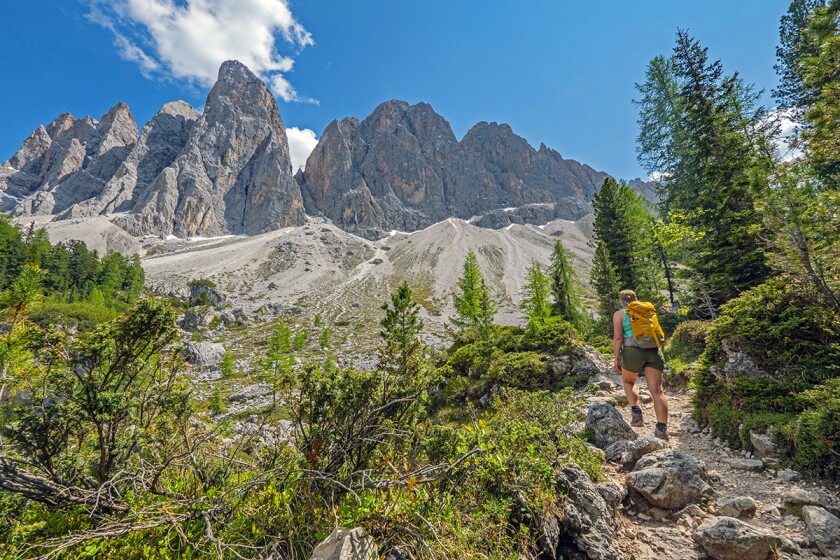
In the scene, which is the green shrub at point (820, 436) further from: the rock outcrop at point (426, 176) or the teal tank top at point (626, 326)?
the rock outcrop at point (426, 176)

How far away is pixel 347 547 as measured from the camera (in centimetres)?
226

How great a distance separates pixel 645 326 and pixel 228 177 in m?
186

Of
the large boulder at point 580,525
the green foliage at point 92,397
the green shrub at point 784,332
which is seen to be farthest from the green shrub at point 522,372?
the green foliage at point 92,397

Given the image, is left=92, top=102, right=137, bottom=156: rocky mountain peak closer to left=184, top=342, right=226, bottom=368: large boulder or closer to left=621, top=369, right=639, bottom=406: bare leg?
left=184, top=342, right=226, bottom=368: large boulder

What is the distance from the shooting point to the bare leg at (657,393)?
6098mm

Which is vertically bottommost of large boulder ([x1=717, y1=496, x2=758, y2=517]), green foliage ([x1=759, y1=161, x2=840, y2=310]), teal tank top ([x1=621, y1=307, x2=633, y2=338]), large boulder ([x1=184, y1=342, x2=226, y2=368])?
large boulder ([x1=184, y1=342, x2=226, y2=368])

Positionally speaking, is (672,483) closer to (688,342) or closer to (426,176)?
(688,342)

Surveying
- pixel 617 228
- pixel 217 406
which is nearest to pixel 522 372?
pixel 617 228

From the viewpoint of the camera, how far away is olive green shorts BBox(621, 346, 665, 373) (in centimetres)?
629

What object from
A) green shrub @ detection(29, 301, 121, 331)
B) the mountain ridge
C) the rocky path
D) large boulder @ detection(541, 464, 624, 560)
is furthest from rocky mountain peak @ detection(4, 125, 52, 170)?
the rocky path

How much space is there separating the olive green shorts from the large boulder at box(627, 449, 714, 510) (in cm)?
204

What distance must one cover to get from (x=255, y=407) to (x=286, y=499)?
33.6m

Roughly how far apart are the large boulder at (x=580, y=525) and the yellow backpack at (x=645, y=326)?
3442 mm

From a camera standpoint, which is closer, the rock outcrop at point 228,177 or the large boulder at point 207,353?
the large boulder at point 207,353
